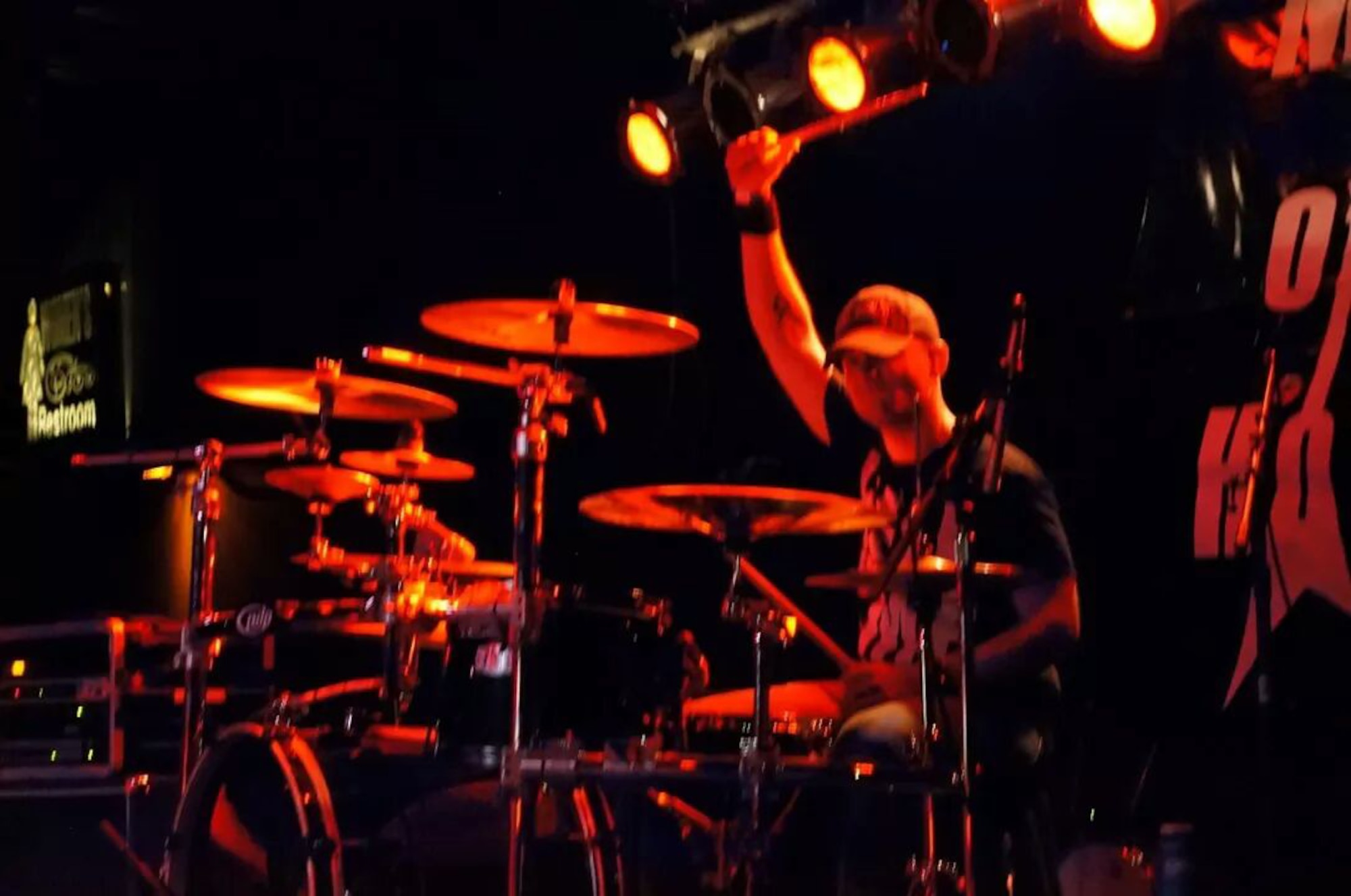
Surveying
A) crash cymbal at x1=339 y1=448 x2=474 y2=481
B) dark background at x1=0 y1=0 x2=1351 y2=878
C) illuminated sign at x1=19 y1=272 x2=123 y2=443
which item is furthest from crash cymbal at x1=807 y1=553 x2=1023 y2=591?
illuminated sign at x1=19 y1=272 x2=123 y2=443

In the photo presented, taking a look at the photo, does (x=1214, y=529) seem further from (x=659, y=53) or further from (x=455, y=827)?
(x=659, y=53)

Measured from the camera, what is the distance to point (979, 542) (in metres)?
3.91

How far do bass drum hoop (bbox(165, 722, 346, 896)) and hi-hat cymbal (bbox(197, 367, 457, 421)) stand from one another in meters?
0.89

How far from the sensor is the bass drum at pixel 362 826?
3809 millimetres

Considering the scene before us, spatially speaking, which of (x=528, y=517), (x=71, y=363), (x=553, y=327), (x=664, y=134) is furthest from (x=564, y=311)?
(x=71, y=363)

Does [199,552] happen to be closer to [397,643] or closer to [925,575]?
[397,643]

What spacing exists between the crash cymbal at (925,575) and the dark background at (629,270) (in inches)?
24.5

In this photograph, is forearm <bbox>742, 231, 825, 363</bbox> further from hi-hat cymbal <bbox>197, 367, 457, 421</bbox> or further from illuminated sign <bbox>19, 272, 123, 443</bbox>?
illuminated sign <bbox>19, 272, 123, 443</bbox>

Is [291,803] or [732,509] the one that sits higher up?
[732,509]

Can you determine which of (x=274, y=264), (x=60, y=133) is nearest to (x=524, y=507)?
(x=274, y=264)

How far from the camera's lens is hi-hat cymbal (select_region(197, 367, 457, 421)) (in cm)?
421

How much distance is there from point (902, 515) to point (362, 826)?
5.34 feet

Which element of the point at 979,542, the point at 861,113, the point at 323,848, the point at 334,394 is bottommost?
the point at 323,848

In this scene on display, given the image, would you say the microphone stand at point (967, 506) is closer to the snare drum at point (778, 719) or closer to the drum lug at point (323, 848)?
the snare drum at point (778, 719)
